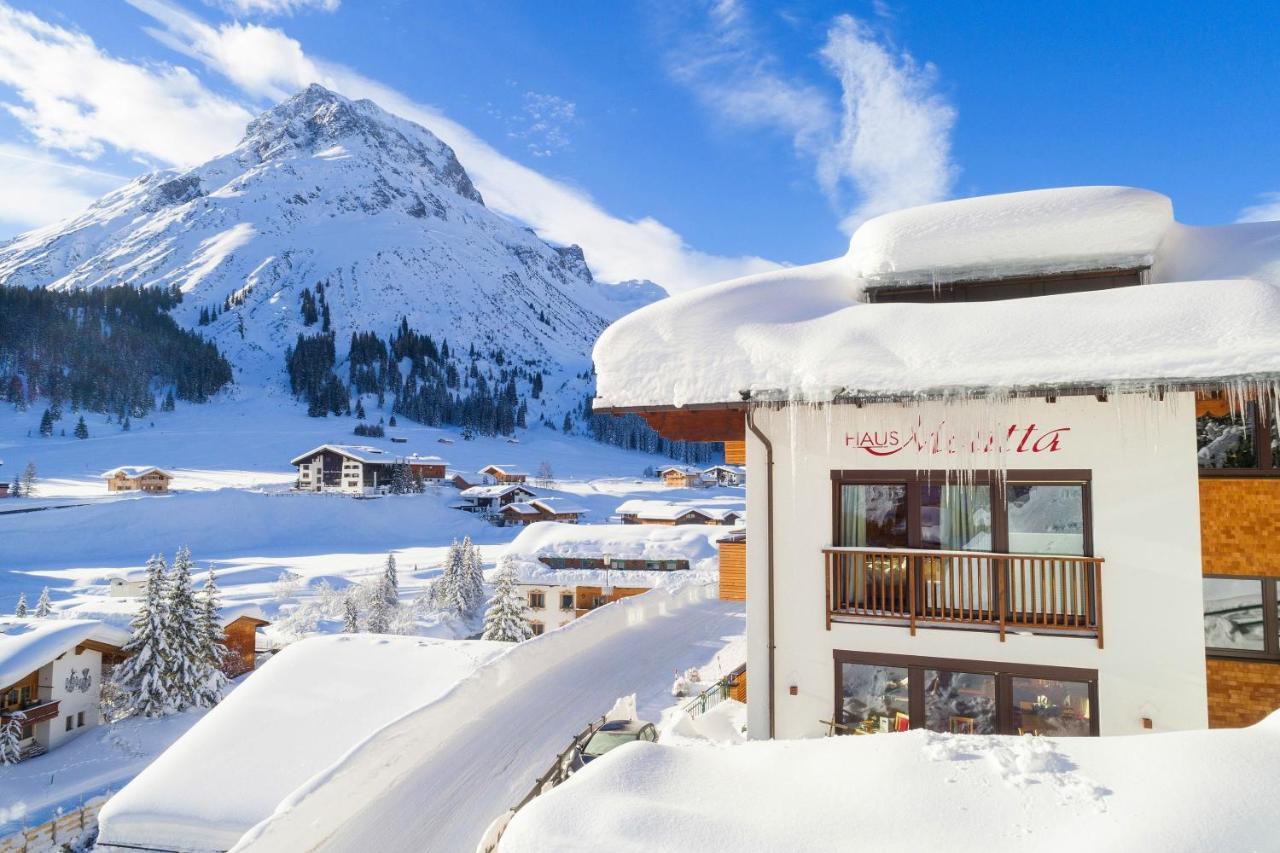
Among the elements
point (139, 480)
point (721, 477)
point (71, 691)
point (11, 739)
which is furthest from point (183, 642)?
point (721, 477)

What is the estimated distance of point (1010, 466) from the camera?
817 centimetres

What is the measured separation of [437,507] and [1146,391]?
80.9m

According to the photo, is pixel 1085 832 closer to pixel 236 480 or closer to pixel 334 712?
pixel 334 712

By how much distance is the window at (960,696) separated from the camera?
313 inches

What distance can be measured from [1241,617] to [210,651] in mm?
35880

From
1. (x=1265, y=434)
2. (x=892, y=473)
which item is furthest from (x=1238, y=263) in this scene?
(x=892, y=473)

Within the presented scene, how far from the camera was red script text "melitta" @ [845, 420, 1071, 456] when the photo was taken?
318 inches

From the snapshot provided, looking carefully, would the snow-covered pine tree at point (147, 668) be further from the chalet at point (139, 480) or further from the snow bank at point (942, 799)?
the chalet at point (139, 480)

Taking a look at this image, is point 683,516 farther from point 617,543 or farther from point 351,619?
point 351,619

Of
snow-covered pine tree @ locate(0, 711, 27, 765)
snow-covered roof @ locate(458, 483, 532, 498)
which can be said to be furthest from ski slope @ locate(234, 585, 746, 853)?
snow-covered roof @ locate(458, 483, 532, 498)

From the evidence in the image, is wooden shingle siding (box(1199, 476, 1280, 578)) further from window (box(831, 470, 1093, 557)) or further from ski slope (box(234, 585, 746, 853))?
ski slope (box(234, 585, 746, 853))

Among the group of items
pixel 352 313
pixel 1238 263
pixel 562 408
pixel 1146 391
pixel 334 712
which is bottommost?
pixel 334 712

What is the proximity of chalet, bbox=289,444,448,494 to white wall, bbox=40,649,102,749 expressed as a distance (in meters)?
58.1

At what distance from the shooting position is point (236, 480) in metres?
84.8
